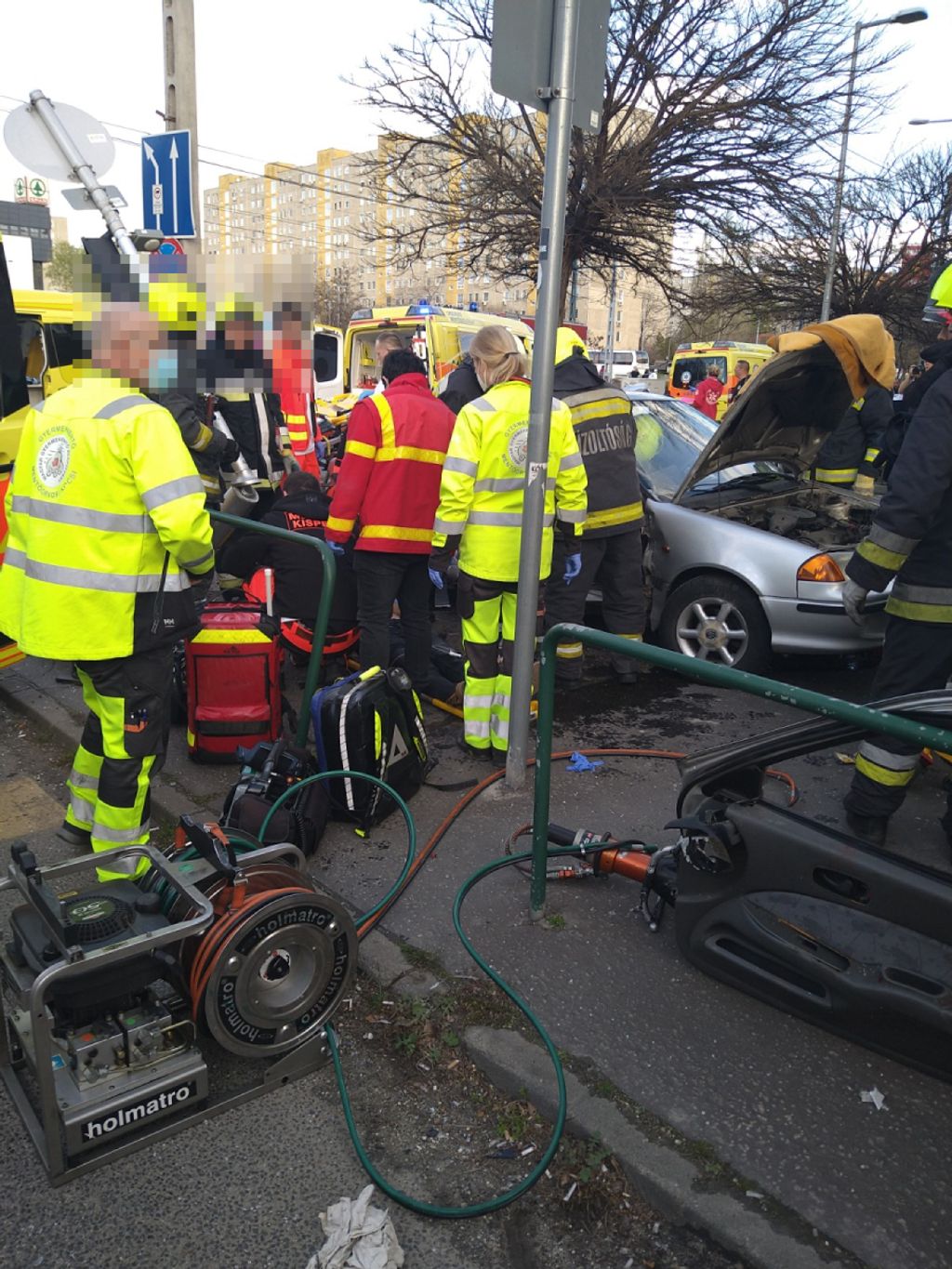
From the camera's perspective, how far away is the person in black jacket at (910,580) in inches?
134

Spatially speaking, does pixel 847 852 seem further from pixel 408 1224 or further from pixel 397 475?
pixel 397 475

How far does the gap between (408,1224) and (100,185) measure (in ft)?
25.1

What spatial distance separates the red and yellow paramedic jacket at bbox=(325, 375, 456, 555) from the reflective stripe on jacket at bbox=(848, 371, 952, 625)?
6.81 feet

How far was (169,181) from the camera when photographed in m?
7.66

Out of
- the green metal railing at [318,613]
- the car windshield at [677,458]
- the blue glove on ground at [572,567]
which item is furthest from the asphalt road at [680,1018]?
the car windshield at [677,458]

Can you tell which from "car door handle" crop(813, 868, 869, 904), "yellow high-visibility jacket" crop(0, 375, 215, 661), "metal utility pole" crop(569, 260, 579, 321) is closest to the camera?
"car door handle" crop(813, 868, 869, 904)

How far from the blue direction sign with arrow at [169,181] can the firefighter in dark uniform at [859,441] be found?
5706mm

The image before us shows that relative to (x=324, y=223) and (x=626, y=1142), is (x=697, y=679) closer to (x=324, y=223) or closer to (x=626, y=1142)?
(x=626, y=1142)

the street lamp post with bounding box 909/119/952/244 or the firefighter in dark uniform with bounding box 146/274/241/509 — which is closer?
the firefighter in dark uniform with bounding box 146/274/241/509

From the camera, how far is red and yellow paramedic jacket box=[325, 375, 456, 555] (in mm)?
4512

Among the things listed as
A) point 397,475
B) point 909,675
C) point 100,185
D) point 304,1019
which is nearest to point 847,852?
point 909,675

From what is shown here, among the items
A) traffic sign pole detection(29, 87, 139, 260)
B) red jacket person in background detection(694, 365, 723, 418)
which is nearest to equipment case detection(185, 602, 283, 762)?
traffic sign pole detection(29, 87, 139, 260)

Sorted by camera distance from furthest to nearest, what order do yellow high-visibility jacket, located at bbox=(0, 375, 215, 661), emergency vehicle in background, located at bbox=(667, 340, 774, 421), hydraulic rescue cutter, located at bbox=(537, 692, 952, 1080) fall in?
emergency vehicle in background, located at bbox=(667, 340, 774, 421)
yellow high-visibility jacket, located at bbox=(0, 375, 215, 661)
hydraulic rescue cutter, located at bbox=(537, 692, 952, 1080)

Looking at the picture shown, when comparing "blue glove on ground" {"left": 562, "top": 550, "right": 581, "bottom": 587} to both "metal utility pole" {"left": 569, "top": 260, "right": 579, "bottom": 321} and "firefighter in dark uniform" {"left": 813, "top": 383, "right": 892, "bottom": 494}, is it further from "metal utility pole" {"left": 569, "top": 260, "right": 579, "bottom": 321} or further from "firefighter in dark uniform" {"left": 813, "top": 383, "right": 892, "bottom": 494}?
"metal utility pole" {"left": 569, "top": 260, "right": 579, "bottom": 321}
